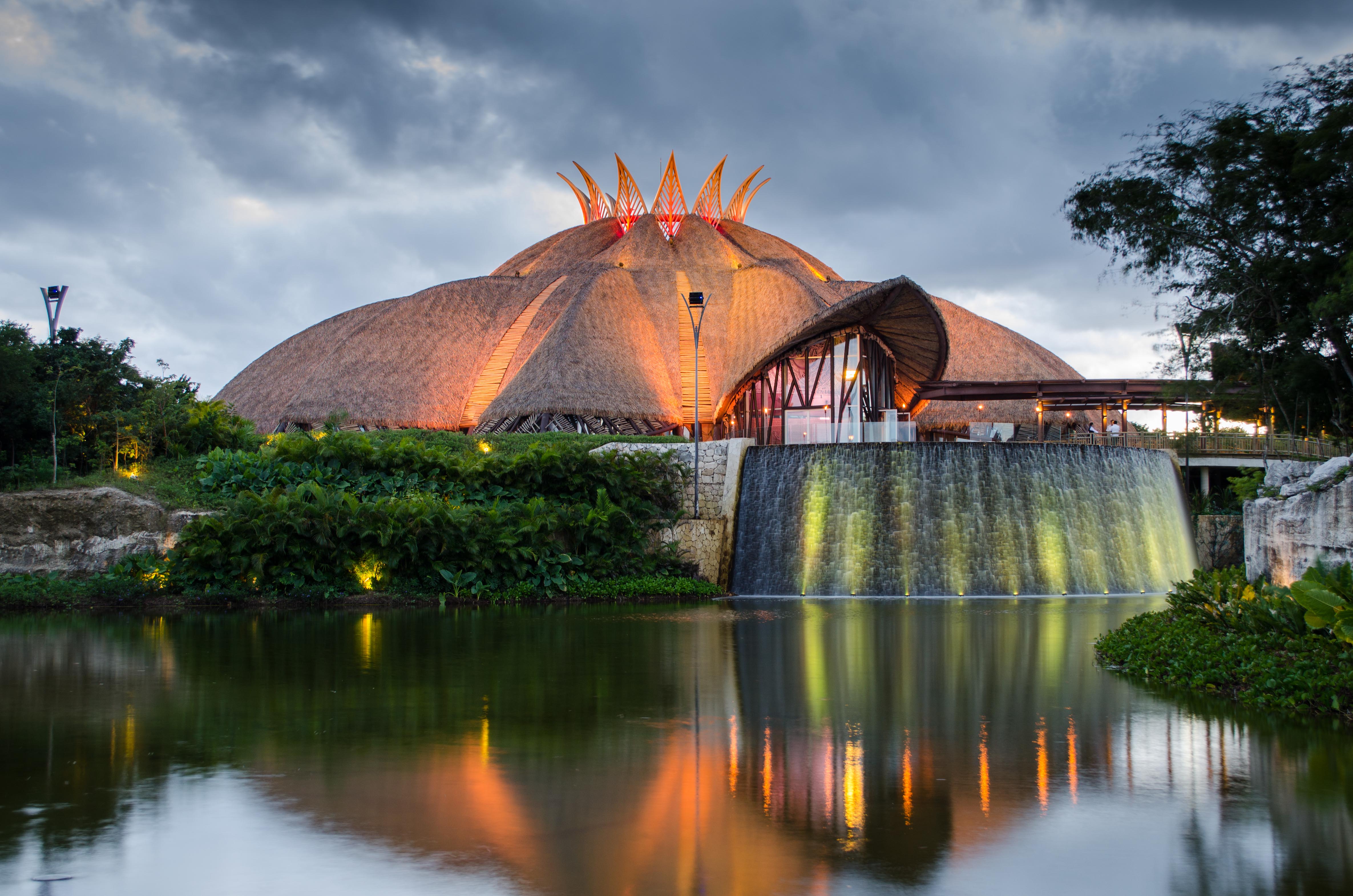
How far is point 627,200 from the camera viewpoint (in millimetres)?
48875

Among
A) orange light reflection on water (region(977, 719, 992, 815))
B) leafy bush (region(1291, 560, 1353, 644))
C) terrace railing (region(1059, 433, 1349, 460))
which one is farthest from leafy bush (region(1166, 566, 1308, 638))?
terrace railing (region(1059, 433, 1349, 460))

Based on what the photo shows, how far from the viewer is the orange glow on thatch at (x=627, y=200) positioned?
48.7 meters

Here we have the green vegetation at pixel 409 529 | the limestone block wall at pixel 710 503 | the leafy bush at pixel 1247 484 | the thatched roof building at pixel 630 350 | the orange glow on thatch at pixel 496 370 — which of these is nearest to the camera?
the green vegetation at pixel 409 529

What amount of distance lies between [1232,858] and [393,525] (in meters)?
15.1

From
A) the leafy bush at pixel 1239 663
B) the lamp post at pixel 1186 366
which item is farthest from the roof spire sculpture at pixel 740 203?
the leafy bush at pixel 1239 663

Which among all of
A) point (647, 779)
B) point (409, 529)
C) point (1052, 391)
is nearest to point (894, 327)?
point (1052, 391)

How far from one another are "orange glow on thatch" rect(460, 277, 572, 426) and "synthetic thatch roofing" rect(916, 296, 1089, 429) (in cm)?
1583

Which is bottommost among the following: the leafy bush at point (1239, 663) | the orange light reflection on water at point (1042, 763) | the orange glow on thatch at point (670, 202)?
the orange light reflection on water at point (1042, 763)

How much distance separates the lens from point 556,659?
34.6ft

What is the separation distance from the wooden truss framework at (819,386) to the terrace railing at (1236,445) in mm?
6657

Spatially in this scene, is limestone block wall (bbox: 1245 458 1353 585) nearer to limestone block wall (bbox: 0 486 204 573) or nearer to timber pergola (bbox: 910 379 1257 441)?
limestone block wall (bbox: 0 486 204 573)

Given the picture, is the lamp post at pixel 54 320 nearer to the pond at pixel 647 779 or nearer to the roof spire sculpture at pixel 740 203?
the pond at pixel 647 779

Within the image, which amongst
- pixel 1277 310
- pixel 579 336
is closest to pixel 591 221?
pixel 579 336

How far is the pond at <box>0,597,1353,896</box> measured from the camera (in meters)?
4.26
